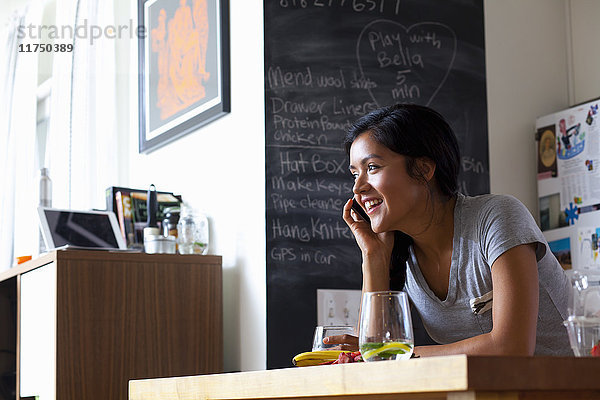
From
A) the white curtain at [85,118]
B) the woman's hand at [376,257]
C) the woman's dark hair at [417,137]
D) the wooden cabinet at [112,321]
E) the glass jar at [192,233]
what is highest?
the white curtain at [85,118]

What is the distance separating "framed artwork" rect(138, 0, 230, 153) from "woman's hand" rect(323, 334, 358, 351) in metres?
1.49

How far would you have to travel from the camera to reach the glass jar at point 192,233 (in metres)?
2.93

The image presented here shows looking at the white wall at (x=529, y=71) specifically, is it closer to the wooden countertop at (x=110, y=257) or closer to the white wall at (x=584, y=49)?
the white wall at (x=584, y=49)

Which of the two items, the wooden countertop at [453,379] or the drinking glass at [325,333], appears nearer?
the wooden countertop at [453,379]

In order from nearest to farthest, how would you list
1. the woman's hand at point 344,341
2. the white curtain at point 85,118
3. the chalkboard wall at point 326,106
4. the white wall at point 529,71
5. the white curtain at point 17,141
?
the woman's hand at point 344,341
the chalkboard wall at point 326,106
the white wall at point 529,71
the white curtain at point 85,118
the white curtain at point 17,141

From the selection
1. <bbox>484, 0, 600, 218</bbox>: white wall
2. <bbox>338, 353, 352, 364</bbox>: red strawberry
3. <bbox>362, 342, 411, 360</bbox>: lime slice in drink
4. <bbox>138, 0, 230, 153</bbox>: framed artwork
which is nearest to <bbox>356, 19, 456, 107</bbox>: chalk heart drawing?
<bbox>484, 0, 600, 218</bbox>: white wall

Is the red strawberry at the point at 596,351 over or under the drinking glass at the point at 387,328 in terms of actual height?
under

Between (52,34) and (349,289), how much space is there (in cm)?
266

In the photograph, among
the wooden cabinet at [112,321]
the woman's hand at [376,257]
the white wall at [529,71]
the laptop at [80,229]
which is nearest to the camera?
the woman's hand at [376,257]

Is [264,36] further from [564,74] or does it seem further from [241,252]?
[564,74]

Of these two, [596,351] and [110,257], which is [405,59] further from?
[596,351]

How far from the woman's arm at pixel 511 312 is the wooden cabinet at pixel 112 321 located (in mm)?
1322

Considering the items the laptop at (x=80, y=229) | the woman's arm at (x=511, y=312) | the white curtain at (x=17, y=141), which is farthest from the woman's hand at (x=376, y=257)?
the white curtain at (x=17, y=141)

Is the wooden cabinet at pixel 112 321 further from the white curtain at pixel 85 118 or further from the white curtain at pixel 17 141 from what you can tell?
the white curtain at pixel 17 141
